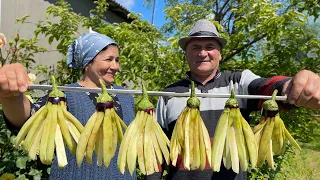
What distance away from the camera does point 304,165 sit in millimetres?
6262

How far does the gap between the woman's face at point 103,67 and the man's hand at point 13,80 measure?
88 centimetres

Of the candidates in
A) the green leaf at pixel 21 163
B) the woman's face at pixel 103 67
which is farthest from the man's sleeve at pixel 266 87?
the green leaf at pixel 21 163

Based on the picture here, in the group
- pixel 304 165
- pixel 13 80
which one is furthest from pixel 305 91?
pixel 304 165

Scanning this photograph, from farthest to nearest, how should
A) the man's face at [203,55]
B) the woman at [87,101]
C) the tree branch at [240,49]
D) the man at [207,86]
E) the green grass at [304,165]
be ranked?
the green grass at [304,165], the tree branch at [240,49], the man's face at [203,55], the man at [207,86], the woman at [87,101]

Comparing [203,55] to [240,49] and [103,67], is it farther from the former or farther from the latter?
[240,49]

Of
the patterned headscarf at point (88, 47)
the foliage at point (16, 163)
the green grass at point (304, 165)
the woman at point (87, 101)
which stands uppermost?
the patterned headscarf at point (88, 47)

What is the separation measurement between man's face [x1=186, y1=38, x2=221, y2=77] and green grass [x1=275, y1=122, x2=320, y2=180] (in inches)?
98.5

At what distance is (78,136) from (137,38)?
243cm

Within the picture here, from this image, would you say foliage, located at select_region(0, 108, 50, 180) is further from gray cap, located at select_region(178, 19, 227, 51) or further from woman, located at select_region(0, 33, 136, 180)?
gray cap, located at select_region(178, 19, 227, 51)

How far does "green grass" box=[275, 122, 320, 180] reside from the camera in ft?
15.2

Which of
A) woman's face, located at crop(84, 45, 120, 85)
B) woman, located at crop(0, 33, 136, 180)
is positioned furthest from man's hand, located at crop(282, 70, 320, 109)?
woman's face, located at crop(84, 45, 120, 85)

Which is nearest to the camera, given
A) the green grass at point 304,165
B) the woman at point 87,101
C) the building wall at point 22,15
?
the woman at point 87,101

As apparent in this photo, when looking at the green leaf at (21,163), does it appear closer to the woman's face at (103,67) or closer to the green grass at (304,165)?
the woman's face at (103,67)

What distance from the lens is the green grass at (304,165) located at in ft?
15.2
